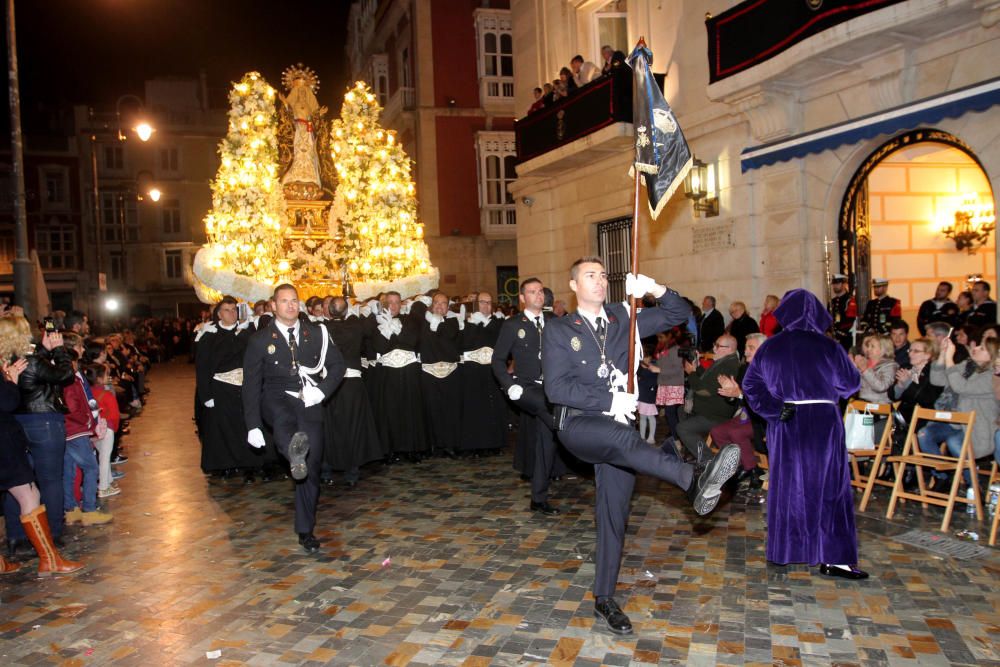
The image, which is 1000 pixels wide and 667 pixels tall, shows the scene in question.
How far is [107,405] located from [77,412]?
153cm

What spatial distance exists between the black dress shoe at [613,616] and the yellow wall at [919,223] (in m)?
10.9

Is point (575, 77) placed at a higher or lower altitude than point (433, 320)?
higher

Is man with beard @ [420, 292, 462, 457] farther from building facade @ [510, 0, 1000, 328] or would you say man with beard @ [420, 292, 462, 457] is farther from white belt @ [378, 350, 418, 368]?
building facade @ [510, 0, 1000, 328]

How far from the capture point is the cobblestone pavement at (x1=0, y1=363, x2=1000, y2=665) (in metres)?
4.48

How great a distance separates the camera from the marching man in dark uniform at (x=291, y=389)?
21.0ft

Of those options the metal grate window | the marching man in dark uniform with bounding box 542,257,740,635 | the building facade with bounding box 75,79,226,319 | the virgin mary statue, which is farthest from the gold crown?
the building facade with bounding box 75,79,226,319

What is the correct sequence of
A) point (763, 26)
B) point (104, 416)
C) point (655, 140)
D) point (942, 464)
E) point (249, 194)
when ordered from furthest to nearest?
1. point (249, 194)
2. point (763, 26)
3. point (104, 416)
4. point (942, 464)
5. point (655, 140)

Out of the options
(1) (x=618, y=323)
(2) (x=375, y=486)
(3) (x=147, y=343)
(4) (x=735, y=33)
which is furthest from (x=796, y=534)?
(3) (x=147, y=343)

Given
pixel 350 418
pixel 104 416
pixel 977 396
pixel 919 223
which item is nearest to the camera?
pixel 977 396

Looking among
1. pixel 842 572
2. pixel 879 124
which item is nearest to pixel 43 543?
pixel 842 572

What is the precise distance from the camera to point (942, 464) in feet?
22.2

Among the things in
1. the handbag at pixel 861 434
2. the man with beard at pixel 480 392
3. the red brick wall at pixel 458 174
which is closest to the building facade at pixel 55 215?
the red brick wall at pixel 458 174

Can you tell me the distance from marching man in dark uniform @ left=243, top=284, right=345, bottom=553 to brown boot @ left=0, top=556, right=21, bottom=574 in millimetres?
2080

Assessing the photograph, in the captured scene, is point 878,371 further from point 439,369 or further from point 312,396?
point 312,396
